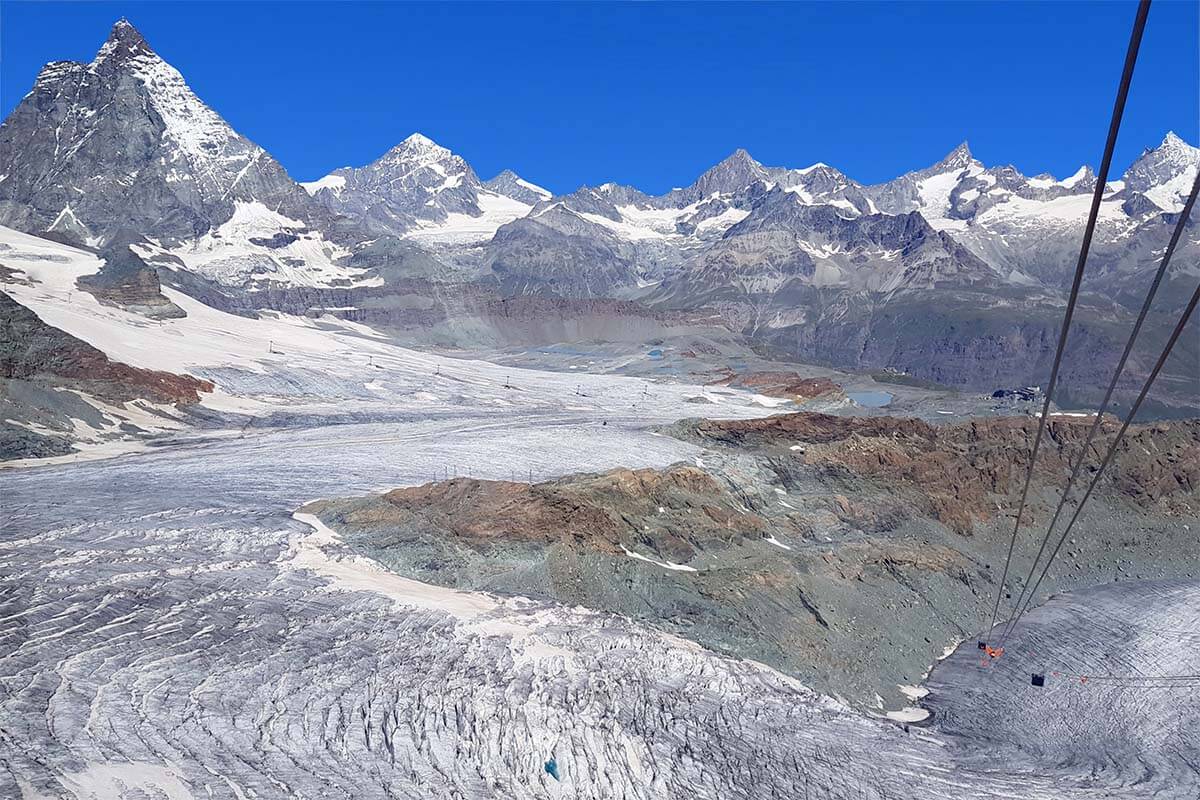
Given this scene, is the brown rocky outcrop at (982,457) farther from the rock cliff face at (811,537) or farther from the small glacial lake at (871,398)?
the small glacial lake at (871,398)

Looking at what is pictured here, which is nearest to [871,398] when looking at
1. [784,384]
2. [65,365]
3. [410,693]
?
[784,384]

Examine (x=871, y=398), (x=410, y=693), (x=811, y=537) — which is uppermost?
(x=871, y=398)

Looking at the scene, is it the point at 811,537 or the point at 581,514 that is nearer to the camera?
the point at 581,514

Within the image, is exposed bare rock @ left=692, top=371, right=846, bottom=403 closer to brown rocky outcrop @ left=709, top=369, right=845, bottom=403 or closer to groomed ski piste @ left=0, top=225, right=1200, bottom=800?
brown rocky outcrop @ left=709, top=369, right=845, bottom=403

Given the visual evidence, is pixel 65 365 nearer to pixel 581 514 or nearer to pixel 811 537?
pixel 581 514

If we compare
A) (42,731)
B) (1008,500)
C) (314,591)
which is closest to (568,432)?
(1008,500)

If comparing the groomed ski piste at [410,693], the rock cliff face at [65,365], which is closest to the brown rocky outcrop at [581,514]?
the groomed ski piste at [410,693]
